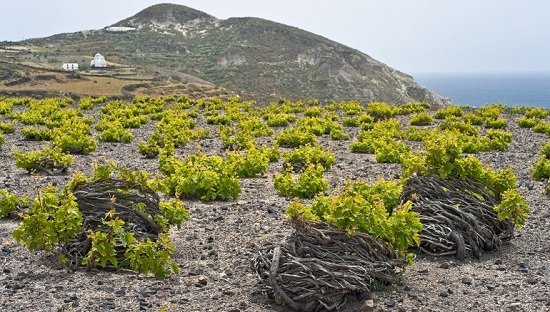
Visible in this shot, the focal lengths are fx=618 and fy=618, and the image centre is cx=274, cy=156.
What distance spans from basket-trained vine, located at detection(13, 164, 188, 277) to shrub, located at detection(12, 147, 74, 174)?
19.2 feet

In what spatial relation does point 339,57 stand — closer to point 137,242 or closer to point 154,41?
point 154,41

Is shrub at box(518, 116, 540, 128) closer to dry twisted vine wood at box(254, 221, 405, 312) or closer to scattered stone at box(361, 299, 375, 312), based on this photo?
dry twisted vine wood at box(254, 221, 405, 312)

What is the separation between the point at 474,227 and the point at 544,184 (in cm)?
525

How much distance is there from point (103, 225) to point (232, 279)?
1770 millimetres

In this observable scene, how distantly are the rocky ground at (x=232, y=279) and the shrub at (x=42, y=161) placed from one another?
4.42m

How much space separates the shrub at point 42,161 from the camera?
1321cm

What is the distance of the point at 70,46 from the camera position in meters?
110

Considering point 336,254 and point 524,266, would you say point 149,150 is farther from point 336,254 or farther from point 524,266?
point 524,266

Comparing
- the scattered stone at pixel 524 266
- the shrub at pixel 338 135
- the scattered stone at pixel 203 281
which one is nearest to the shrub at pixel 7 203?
the scattered stone at pixel 203 281

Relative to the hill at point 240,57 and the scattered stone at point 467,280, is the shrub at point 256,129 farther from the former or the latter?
the hill at point 240,57

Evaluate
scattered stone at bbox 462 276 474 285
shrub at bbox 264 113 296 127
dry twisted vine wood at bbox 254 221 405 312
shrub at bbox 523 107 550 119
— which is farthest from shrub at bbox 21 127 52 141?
shrub at bbox 523 107 550 119

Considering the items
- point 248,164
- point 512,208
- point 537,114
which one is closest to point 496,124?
point 537,114

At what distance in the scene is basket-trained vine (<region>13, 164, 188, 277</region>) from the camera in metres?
6.81

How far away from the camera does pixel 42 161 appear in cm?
1347
